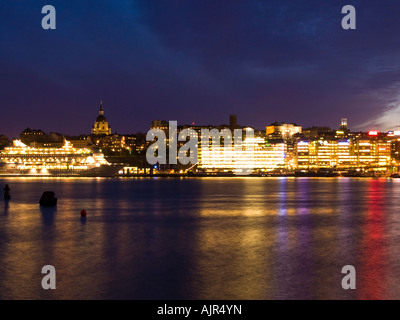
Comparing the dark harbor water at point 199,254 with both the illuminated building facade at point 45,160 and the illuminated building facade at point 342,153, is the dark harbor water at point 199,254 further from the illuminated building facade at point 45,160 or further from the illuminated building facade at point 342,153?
the illuminated building facade at point 342,153

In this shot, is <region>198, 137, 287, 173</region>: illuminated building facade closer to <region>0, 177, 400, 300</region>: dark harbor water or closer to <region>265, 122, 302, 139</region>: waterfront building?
<region>265, 122, 302, 139</region>: waterfront building

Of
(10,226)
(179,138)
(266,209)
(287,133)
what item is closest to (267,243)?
(10,226)

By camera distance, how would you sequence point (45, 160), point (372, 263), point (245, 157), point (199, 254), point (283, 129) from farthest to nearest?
point (283, 129), point (245, 157), point (45, 160), point (199, 254), point (372, 263)

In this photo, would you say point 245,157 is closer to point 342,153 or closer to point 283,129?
point 342,153

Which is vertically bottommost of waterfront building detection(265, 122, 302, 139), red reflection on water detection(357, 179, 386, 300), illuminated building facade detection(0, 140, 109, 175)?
red reflection on water detection(357, 179, 386, 300)

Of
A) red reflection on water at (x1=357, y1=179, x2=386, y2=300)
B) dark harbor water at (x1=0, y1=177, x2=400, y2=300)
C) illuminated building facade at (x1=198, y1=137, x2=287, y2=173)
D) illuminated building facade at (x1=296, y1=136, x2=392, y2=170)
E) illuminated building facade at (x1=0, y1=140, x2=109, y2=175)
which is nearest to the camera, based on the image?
red reflection on water at (x1=357, y1=179, x2=386, y2=300)

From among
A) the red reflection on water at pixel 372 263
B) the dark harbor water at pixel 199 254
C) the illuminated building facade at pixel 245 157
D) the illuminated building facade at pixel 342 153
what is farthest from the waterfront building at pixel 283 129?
the red reflection on water at pixel 372 263

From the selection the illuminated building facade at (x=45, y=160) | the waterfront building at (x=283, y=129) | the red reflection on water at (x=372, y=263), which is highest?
the waterfront building at (x=283, y=129)

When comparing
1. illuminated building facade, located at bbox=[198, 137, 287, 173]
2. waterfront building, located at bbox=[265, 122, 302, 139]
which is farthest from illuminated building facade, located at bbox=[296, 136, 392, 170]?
waterfront building, located at bbox=[265, 122, 302, 139]

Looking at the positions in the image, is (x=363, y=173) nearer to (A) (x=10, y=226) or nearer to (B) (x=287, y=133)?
(B) (x=287, y=133)

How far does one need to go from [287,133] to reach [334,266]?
6391 inches

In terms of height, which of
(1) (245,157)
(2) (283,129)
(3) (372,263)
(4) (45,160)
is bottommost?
(3) (372,263)

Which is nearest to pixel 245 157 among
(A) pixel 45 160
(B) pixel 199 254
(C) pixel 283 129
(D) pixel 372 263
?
(C) pixel 283 129
